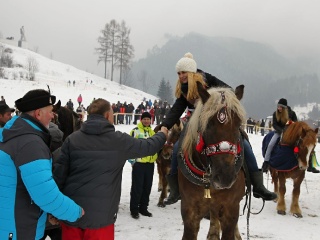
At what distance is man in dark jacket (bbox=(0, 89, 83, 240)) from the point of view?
2.29 metres

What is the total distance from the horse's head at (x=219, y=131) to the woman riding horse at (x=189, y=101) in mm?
490

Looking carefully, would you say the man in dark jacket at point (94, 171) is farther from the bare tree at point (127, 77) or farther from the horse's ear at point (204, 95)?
the bare tree at point (127, 77)

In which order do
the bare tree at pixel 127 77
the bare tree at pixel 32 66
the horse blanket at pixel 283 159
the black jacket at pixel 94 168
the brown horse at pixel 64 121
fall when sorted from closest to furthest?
the black jacket at pixel 94 168 < the brown horse at pixel 64 121 < the horse blanket at pixel 283 159 < the bare tree at pixel 32 66 < the bare tree at pixel 127 77

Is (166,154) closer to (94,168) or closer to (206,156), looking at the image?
(206,156)

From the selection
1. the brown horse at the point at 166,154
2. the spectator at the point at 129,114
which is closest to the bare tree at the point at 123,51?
the spectator at the point at 129,114

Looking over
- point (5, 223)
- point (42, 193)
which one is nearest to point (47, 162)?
point (42, 193)

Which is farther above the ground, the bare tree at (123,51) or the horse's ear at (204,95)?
the bare tree at (123,51)

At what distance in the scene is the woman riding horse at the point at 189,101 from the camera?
3954 mm

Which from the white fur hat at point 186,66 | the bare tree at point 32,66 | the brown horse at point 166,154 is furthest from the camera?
the bare tree at point 32,66

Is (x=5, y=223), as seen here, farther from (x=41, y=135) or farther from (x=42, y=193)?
(x=41, y=135)

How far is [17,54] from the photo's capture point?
74562 millimetres

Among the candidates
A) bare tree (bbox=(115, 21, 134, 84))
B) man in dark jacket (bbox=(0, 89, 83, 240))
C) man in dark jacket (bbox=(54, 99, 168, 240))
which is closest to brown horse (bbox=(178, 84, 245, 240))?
man in dark jacket (bbox=(54, 99, 168, 240))

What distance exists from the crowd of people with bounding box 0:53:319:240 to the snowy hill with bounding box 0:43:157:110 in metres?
29.7

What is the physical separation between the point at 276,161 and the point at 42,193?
632cm
